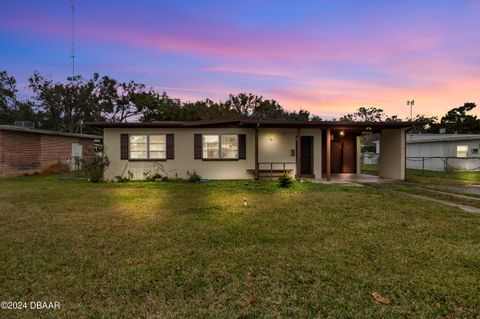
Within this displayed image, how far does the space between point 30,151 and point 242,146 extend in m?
12.9

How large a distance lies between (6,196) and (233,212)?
7.24m

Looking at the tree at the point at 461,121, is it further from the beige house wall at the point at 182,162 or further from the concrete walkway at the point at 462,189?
the beige house wall at the point at 182,162

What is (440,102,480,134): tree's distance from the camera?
4416cm

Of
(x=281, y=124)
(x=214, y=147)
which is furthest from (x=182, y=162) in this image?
(x=281, y=124)

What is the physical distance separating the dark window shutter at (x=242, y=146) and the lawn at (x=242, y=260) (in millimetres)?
6694

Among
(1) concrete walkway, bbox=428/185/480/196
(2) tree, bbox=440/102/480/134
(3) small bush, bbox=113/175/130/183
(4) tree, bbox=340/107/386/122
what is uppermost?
(4) tree, bbox=340/107/386/122

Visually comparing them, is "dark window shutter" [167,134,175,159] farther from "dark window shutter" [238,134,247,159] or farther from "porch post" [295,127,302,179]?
"porch post" [295,127,302,179]

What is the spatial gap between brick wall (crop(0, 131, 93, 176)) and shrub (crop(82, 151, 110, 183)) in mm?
1857

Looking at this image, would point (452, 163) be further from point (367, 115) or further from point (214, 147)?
point (367, 115)

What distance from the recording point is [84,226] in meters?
5.55

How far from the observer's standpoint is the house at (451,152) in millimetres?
21328

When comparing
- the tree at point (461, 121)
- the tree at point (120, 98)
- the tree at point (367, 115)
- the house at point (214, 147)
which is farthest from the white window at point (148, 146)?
the tree at point (367, 115)

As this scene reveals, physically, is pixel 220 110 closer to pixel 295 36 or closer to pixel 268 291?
pixel 295 36

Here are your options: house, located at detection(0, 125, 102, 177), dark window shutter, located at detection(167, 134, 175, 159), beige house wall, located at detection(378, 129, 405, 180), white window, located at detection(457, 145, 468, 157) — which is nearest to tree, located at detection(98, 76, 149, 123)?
house, located at detection(0, 125, 102, 177)
